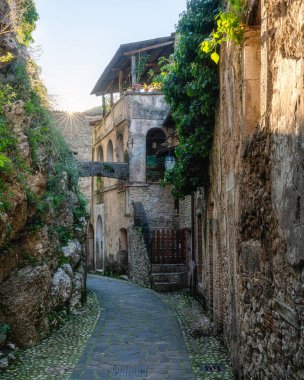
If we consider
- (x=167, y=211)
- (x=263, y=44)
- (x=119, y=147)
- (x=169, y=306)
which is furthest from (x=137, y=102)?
(x=263, y=44)

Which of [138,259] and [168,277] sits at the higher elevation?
[138,259]

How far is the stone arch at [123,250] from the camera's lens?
2282 cm

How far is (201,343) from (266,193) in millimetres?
4912

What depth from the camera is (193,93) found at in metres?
9.90

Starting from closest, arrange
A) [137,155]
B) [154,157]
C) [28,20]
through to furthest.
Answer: [28,20] → [137,155] → [154,157]

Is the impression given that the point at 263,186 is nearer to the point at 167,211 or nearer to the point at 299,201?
the point at 299,201

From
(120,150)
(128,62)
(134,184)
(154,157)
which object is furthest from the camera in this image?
(120,150)

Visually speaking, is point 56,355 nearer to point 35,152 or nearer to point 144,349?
point 144,349

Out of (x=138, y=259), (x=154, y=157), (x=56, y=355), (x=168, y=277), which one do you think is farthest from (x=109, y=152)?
(x=56, y=355)

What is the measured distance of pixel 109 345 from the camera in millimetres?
8828

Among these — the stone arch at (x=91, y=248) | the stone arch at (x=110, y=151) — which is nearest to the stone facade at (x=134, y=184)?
the stone arch at (x=110, y=151)

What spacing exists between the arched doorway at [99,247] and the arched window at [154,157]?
6527 millimetres

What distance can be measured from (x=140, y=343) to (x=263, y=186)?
516 centimetres

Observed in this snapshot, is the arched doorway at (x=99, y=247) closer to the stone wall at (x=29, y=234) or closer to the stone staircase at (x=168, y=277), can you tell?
the stone staircase at (x=168, y=277)
